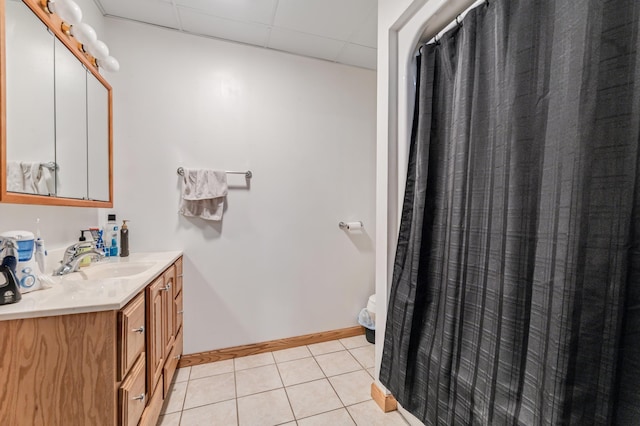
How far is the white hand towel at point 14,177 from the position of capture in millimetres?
941

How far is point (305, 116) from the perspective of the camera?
2.19m

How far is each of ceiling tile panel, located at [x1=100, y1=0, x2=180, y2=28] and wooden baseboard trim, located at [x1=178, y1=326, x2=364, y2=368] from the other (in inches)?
93.0

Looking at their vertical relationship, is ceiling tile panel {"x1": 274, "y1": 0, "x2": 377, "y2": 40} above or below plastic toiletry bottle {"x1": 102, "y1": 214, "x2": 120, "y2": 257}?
above

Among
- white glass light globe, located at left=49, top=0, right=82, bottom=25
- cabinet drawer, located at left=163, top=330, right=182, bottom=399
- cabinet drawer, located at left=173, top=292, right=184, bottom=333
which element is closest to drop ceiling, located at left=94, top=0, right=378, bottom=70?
white glass light globe, located at left=49, top=0, right=82, bottom=25

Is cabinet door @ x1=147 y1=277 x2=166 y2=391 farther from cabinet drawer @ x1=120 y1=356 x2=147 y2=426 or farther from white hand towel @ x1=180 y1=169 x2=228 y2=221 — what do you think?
white hand towel @ x1=180 y1=169 x2=228 y2=221

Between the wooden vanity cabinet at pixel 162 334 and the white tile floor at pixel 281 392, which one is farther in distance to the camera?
the white tile floor at pixel 281 392

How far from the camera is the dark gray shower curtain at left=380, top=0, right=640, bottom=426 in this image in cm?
61

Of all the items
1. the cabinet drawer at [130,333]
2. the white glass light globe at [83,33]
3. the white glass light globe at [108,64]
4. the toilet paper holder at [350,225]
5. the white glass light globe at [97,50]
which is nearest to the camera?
the cabinet drawer at [130,333]

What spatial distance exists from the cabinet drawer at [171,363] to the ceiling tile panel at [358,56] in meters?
2.47

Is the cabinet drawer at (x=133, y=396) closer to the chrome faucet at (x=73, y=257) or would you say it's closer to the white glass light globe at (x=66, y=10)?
the chrome faucet at (x=73, y=257)

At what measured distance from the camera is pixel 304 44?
2029 millimetres

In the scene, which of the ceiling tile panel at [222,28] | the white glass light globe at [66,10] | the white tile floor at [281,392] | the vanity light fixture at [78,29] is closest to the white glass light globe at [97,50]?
the vanity light fixture at [78,29]

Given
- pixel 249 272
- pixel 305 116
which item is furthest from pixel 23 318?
pixel 305 116

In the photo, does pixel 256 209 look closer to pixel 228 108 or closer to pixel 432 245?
pixel 228 108
